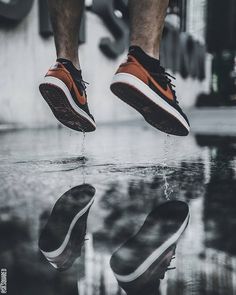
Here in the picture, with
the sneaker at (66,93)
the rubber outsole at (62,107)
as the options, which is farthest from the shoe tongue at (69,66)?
the rubber outsole at (62,107)

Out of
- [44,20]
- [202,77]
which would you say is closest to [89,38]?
[44,20]

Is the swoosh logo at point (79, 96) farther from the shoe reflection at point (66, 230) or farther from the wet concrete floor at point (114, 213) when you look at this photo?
the shoe reflection at point (66, 230)

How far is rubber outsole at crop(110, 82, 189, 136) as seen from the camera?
1.28 metres

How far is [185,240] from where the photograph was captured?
64 centimetres

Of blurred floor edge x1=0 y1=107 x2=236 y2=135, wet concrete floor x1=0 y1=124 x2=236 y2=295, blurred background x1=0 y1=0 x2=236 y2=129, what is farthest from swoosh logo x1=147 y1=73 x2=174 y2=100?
blurred background x1=0 y1=0 x2=236 y2=129

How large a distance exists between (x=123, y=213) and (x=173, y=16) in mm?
8618

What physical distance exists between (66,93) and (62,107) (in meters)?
0.08

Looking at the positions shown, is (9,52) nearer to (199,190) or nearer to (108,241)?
(199,190)

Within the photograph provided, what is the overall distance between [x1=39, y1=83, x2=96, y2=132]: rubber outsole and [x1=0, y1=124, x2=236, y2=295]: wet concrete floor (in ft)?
A: 0.45

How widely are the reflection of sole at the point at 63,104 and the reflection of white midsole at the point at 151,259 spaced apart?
2.74 feet

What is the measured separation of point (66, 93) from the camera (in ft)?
4.73

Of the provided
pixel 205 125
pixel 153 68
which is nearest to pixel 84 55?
pixel 205 125

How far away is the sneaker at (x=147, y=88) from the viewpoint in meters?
1.27

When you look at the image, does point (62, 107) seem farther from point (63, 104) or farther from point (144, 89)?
point (144, 89)
